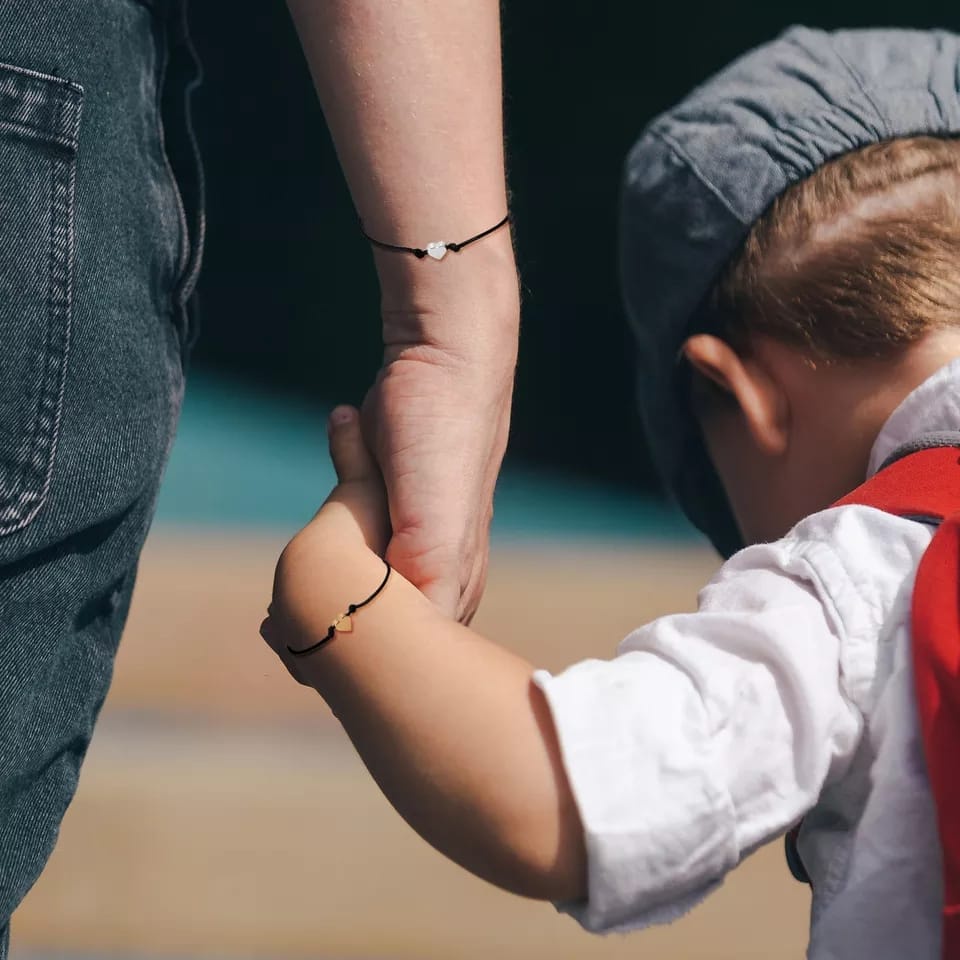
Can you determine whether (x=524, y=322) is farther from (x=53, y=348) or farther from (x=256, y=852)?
(x=53, y=348)

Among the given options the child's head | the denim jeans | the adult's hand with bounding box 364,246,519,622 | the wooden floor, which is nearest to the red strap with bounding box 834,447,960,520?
the child's head

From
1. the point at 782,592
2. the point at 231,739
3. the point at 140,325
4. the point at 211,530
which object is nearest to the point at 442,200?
the point at 140,325

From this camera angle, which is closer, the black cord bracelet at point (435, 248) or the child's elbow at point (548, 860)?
the child's elbow at point (548, 860)

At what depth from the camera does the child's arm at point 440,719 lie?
0.81m

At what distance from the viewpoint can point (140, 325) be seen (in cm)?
90

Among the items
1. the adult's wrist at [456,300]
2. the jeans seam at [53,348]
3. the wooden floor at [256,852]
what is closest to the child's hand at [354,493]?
the adult's wrist at [456,300]

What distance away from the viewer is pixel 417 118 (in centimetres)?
93

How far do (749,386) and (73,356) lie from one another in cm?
69

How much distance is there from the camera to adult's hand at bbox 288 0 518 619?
3.01 ft

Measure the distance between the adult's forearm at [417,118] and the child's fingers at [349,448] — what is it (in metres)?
0.14

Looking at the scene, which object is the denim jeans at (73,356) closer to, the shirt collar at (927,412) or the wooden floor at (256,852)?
the shirt collar at (927,412)

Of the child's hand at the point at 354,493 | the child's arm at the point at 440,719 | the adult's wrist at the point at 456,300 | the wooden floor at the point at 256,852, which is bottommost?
the wooden floor at the point at 256,852

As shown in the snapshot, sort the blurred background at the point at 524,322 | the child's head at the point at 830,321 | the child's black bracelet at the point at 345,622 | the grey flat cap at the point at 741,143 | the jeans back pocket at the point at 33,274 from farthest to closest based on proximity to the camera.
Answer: the blurred background at the point at 524,322
the grey flat cap at the point at 741,143
the child's head at the point at 830,321
the child's black bracelet at the point at 345,622
the jeans back pocket at the point at 33,274

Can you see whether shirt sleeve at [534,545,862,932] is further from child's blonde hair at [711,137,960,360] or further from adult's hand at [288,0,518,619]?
child's blonde hair at [711,137,960,360]
